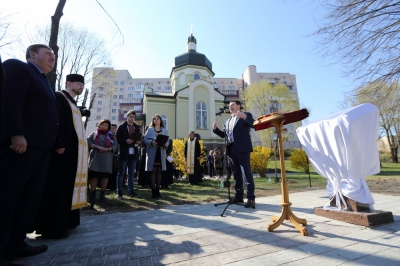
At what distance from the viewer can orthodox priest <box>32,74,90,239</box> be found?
2625 millimetres

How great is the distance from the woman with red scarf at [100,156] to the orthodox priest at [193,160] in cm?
482

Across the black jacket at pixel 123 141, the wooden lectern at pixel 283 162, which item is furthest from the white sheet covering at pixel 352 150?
the black jacket at pixel 123 141

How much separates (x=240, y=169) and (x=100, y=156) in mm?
2890

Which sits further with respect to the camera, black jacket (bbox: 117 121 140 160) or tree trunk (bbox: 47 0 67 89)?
black jacket (bbox: 117 121 140 160)

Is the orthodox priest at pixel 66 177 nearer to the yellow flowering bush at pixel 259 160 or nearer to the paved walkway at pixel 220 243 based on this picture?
the paved walkway at pixel 220 243

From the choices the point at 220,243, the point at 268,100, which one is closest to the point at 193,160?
the point at 220,243

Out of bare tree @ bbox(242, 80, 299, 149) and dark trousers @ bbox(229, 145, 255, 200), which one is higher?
bare tree @ bbox(242, 80, 299, 149)

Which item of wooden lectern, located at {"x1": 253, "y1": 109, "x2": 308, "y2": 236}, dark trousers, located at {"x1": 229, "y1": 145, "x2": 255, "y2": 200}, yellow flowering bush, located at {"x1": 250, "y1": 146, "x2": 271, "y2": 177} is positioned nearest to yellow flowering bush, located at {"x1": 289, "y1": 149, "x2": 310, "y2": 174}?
yellow flowering bush, located at {"x1": 250, "y1": 146, "x2": 271, "y2": 177}

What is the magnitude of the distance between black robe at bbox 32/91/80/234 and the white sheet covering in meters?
3.57

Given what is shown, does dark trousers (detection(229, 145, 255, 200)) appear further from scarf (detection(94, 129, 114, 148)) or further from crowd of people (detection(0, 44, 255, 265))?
scarf (detection(94, 129, 114, 148))

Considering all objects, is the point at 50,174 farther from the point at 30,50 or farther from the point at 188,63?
the point at 188,63

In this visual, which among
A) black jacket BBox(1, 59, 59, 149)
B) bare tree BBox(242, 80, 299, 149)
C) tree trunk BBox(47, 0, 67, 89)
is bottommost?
black jacket BBox(1, 59, 59, 149)

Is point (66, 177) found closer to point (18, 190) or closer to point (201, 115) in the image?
point (18, 190)

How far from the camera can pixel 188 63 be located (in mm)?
27594
